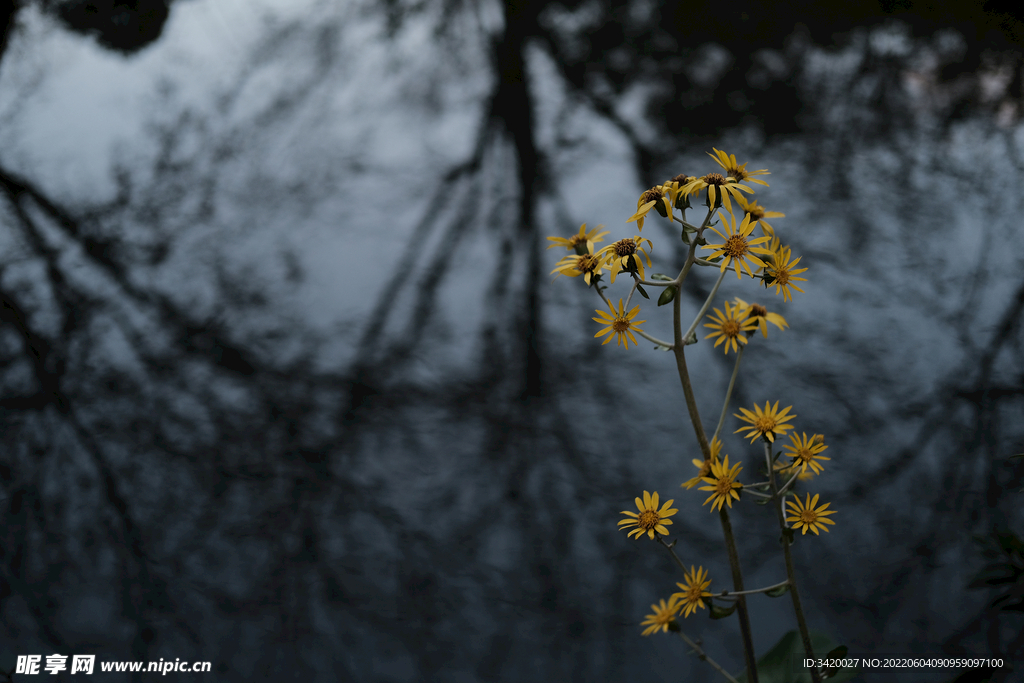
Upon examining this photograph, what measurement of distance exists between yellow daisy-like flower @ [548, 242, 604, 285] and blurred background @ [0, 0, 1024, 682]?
0.46 meters

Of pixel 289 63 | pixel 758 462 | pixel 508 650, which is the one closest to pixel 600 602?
pixel 508 650

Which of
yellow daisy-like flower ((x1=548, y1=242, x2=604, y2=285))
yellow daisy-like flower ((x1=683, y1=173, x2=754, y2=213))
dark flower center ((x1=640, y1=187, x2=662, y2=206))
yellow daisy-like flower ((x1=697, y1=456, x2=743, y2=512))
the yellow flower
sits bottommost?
yellow daisy-like flower ((x1=697, y1=456, x2=743, y2=512))

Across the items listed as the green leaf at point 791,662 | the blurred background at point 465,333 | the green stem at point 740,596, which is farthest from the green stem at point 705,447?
the blurred background at point 465,333

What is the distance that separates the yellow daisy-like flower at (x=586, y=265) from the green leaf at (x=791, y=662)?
16.3 inches

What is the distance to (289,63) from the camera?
1.47 meters

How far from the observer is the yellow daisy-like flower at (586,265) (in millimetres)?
485

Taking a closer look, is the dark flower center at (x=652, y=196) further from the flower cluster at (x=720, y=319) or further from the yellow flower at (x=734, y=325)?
the yellow flower at (x=734, y=325)

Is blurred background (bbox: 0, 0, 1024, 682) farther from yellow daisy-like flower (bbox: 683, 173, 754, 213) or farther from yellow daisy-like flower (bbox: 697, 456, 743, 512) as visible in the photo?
yellow daisy-like flower (bbox: 683, 173, 754, 213)

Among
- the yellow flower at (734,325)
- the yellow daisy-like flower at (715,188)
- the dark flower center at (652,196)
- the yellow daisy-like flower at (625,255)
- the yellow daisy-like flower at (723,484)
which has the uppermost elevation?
the dark flower center at (652,196)

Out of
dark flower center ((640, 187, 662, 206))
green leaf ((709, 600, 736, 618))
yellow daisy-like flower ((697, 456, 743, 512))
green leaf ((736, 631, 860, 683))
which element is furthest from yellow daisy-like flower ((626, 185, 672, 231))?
green leaf ((736, 631, 860, 683))

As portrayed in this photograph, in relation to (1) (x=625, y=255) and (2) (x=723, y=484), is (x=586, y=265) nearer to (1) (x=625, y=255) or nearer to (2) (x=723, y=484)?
(1) (x=625, y=255)

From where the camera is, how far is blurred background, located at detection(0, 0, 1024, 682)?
0.80 metres

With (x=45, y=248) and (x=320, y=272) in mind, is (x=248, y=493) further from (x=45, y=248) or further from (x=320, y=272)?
(x=45, y=248)

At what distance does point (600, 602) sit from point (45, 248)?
1243 mm
